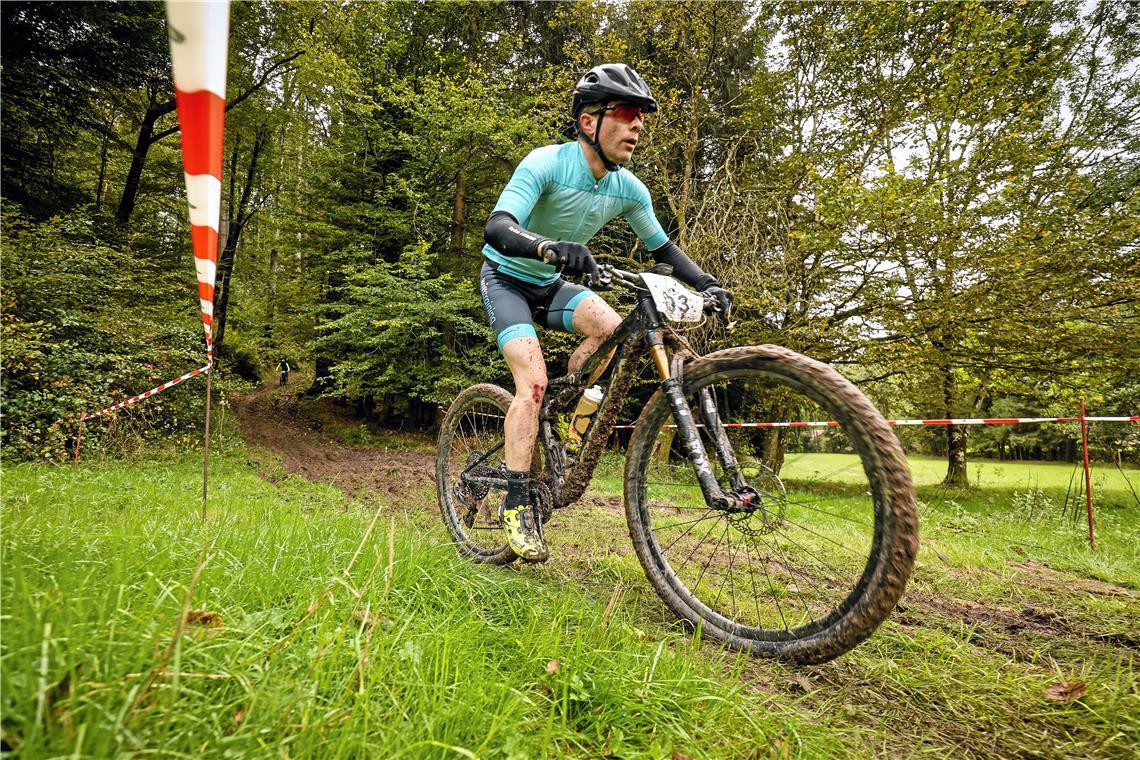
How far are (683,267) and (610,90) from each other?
3.11 ft

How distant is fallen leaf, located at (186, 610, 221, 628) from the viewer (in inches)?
41.0

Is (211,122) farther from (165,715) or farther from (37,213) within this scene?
(37,213)

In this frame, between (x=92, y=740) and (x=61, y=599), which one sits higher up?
(x=61, y=599)

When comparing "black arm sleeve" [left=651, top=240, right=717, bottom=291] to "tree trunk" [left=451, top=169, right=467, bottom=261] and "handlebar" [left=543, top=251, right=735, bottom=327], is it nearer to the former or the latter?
"handlebar" [left=543, top=251, right=735, bottom=327]

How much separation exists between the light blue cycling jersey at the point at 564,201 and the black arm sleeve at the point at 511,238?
12 cm

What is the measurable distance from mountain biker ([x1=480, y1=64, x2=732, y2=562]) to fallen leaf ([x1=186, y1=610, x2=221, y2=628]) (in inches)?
53.2

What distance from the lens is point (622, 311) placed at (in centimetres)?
945

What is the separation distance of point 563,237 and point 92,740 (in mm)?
2492

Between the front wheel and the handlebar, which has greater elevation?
the handlebar

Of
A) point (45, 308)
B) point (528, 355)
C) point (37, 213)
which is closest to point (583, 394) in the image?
point (528, 355)

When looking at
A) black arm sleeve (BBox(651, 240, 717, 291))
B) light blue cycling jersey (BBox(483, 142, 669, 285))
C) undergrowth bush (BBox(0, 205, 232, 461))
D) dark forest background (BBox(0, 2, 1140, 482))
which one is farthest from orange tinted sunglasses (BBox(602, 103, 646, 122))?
undergrowth bush (BBox(0, 205, 232, 461))

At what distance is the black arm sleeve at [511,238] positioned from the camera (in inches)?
82.1

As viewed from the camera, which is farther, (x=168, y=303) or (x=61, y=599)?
(x=168, y=303)

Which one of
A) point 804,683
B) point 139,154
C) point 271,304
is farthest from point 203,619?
point 271,304
